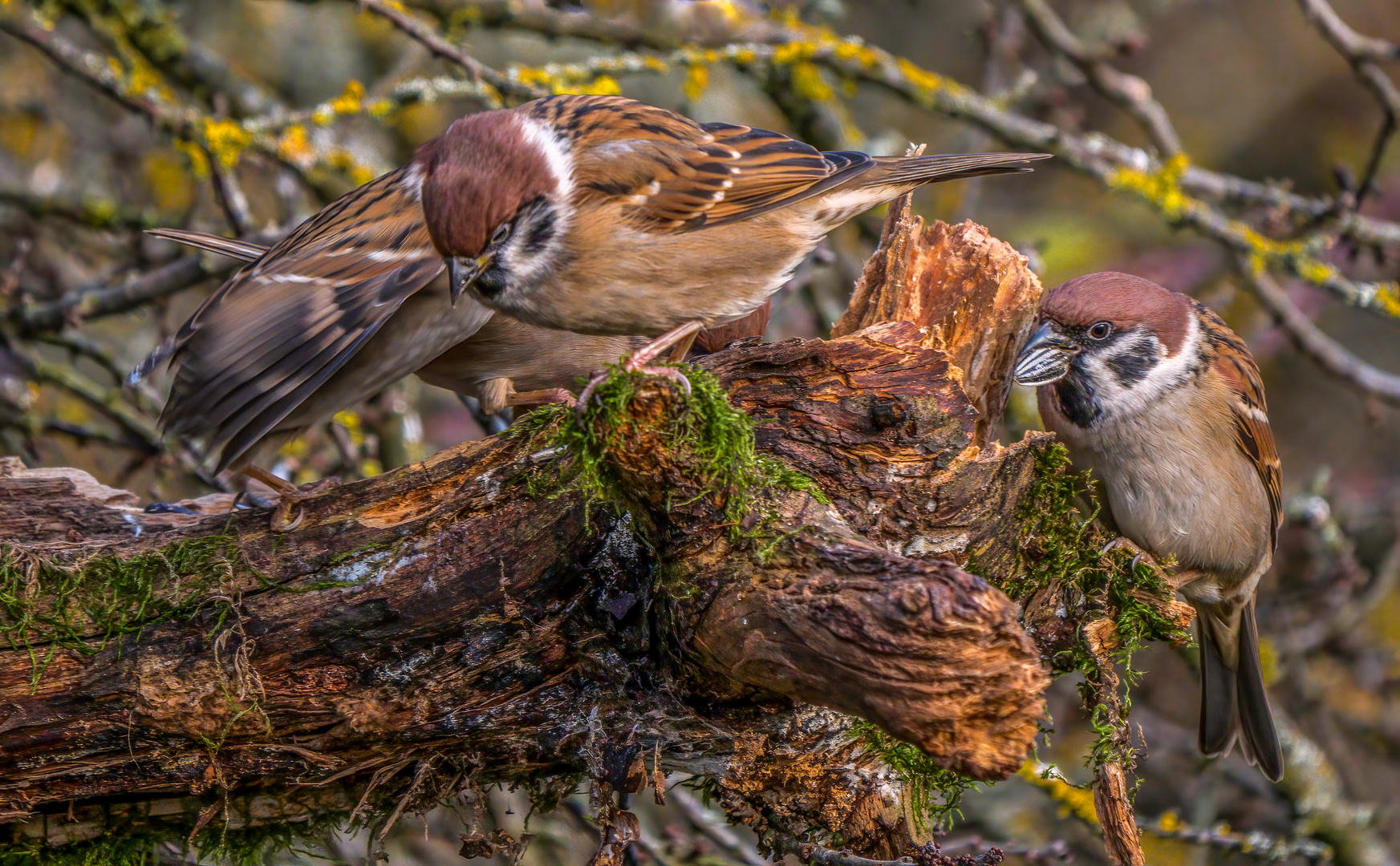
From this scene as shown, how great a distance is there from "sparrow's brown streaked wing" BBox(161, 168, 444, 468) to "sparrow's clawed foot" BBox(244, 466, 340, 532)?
0.17 metres

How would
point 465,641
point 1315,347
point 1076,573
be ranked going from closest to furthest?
point 465,641 < point 1076,573 < point 1315,347

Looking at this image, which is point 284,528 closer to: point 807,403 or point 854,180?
point 807,403

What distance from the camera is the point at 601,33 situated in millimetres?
5008

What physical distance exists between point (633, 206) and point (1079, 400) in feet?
5.35

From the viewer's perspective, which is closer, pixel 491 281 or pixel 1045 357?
pixel 491 281

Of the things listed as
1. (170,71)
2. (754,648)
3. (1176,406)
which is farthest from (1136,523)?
(170,71)

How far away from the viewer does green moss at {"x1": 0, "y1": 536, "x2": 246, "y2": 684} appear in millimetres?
2758

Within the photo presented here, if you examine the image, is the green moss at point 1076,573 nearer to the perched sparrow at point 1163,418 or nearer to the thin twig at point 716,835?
the perched sparrow at point 1163,418

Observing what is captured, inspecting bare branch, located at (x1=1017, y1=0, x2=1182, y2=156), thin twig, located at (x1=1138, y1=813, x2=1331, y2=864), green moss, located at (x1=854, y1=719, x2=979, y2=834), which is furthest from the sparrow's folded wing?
thin twig, located at (x1=1138, y1=813, x2=1331, y2=864)

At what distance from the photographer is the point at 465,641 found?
2738 millimetres

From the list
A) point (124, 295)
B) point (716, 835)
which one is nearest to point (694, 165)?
point (716, 835)

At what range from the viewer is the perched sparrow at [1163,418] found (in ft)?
12.0

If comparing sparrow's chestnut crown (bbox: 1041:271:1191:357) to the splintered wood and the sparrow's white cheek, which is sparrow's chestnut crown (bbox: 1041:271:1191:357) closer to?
the splintered wood

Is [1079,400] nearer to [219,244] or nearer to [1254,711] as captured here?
[1254,711]
